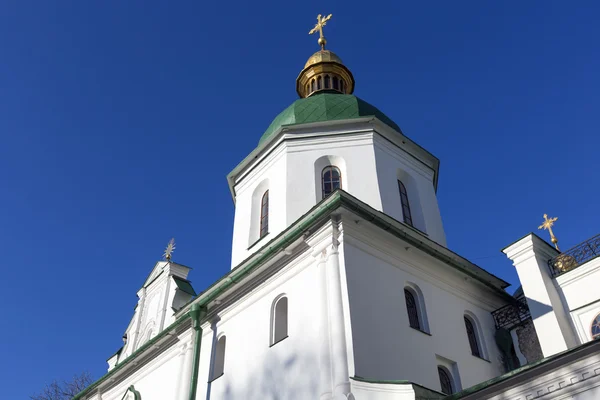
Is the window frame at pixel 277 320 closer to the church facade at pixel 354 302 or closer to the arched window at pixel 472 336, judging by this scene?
the church facade at pixel 354 302

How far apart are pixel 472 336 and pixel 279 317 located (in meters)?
4.06

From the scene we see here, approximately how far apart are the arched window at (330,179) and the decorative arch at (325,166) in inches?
1.5

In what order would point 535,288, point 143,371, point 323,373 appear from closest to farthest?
point 323,373 < point 535,288 < point 143,371

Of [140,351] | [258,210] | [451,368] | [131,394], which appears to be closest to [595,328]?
[451,368]

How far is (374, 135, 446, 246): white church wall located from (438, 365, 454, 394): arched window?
12.2 ft

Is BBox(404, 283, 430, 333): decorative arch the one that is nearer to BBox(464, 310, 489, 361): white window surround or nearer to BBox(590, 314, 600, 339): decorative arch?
BBox(464, 310, 489, 361): white window surround

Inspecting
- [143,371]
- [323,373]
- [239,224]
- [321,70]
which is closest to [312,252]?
[323,373]

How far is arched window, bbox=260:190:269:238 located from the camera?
557 inches

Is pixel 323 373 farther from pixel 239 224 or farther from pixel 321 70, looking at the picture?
pixel 321 70

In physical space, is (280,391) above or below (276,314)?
below

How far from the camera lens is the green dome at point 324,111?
49.6ft

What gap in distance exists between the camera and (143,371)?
14.4 metres

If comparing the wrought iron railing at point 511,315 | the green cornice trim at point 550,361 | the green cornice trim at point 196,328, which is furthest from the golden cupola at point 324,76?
the green cornice trim at point 550,361

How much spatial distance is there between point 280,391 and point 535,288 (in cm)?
551
